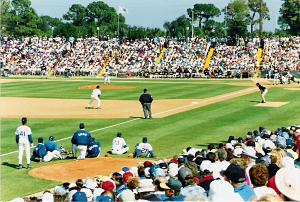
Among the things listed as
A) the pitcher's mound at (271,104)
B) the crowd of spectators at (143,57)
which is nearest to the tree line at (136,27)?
the crowd of spectators at (143,57)

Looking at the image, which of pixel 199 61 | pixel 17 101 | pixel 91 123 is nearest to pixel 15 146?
pixel 91 123

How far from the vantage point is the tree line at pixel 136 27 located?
107 metres

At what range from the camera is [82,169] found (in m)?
18.3

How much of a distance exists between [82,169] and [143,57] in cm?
6478

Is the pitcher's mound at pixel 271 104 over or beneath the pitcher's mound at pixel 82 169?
over

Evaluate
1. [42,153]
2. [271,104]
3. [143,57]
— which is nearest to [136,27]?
[143,57]

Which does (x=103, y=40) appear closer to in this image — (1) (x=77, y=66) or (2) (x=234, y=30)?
(1) (x=77, y=66)

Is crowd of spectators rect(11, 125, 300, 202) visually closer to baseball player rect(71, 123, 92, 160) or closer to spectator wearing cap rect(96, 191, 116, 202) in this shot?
spectator wearing cap rect(96, 191, 116, 202)

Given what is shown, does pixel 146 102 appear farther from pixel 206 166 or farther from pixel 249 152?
pixel 206 166

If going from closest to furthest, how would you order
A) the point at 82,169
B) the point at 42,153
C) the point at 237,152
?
the point at 237,152, the point at 82,169, the point at 42,153

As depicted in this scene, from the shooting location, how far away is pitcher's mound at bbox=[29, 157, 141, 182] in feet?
57.2

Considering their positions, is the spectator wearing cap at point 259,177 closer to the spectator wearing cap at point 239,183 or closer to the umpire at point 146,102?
the spectator wearing cap at point 239,183

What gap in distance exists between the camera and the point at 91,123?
30.5 meters

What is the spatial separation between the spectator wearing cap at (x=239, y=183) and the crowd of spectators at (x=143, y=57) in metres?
61.4
